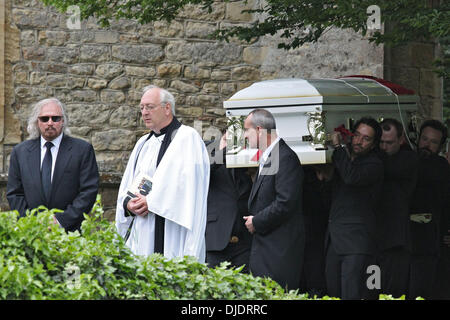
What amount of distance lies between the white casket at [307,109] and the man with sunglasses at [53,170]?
1040 millimetres

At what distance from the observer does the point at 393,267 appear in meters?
6.27

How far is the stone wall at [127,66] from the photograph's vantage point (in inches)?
395

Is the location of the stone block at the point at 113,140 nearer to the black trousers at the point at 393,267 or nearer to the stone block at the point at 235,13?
the stone block at the point at 235,13

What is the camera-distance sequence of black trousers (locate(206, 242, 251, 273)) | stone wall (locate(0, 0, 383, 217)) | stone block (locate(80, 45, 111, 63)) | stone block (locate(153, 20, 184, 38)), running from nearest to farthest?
black trousers (locate(206, 242, 251, 273)) → stone wall (locate(0, 0, 383, 217)) → stone block (locate(80, 45, 111, 63)) → stone block (locate(153, 20, 184, 38))

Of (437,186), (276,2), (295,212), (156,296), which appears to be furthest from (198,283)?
(276,2)

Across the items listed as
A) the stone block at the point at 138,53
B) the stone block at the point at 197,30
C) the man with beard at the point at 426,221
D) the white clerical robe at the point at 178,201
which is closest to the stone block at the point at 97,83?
the stone block at the point at 138,53

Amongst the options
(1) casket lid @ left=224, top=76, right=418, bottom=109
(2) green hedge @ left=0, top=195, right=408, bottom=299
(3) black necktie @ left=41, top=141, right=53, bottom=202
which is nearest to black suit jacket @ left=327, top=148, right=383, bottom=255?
(1) casket lid @ left=224, top=76, right=418, bottom=109

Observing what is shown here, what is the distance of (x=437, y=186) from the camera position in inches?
264

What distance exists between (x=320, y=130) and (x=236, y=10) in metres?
4.75

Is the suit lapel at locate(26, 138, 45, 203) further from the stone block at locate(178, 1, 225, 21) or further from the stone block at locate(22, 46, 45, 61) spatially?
the stone block at locate(178, 1, 225, 21)

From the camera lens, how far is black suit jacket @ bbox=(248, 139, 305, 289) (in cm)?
573

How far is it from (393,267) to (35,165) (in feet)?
8.69

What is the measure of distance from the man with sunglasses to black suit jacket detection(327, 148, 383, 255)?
1.71m
